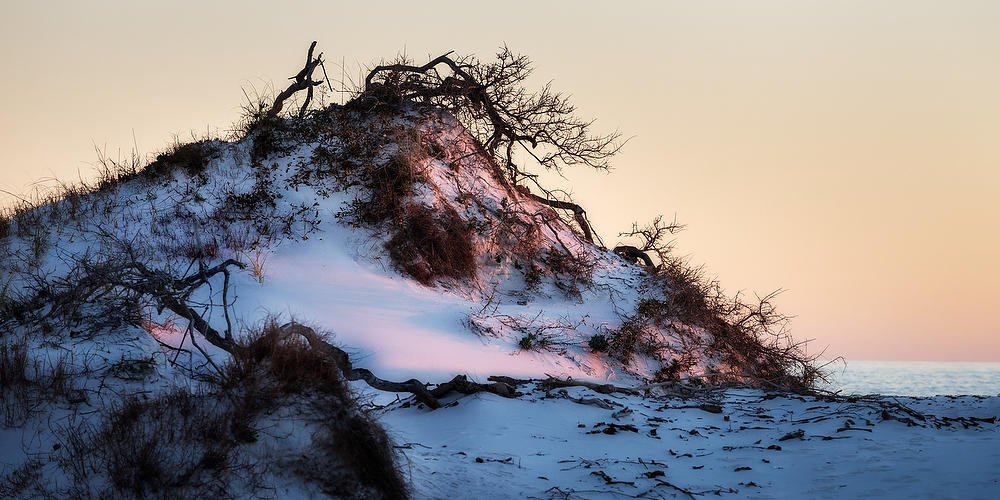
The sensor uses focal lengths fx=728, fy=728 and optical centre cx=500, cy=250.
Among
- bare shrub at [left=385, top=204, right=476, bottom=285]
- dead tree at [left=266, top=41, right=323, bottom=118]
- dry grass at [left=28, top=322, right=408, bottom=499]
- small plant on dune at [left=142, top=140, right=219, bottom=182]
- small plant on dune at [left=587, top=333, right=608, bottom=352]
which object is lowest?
dry grass at [left=28, top=322, right=408, bottom=499]

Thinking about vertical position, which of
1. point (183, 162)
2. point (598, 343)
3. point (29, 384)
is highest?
point (183, 162)

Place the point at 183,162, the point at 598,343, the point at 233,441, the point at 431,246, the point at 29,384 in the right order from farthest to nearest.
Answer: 1. the point at 183,162
2. the point at 431,246
3. the point at 598,343
4. the point at 29,384
5. the point at 233,441

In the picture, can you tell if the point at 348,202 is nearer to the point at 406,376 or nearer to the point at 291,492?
the point at 406,376

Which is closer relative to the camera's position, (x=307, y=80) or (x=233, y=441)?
(x=233, y=441)

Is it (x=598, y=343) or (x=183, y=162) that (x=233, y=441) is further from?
(x=183, y=162)

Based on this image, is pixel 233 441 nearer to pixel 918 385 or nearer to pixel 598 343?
pixel 598 343

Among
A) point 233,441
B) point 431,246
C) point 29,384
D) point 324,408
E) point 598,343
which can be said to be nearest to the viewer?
point 233,441

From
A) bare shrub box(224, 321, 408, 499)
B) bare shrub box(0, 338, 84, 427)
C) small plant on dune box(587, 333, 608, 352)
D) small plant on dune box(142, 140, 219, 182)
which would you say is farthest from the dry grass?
small plant on dune box(142, 140, 219, 182)

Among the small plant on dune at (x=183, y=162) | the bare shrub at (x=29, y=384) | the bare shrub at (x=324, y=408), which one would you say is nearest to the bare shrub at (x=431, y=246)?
the small plant on dune at (x=183, y=162)

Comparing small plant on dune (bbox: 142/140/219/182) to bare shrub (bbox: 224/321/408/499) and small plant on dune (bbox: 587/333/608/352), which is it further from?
bare shrub (bbox: 224/321/408/499)

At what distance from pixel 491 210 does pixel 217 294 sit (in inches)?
207

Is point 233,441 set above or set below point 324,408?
below

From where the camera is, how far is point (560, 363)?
1059 centimetres

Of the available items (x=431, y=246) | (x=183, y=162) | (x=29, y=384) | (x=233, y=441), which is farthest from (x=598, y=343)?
(x=183, y=162)
